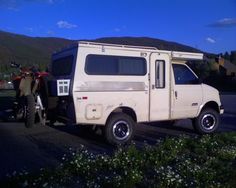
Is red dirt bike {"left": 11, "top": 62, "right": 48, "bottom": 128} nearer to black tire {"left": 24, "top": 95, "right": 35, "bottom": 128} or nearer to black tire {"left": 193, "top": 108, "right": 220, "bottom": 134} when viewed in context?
black tire {"left": 24, "top": 95, "right": 35, "bottom": 128}

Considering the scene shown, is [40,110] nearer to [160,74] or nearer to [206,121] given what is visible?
[160,74]

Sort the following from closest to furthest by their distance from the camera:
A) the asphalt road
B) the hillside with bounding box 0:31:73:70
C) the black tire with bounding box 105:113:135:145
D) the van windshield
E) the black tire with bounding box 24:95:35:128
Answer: the asphalt road, the black tire with bounding box 105:113:135:145, the van windshield, the black tire with bounding box 24:95:35:128, the hillside with bounding box 0:31:73:70

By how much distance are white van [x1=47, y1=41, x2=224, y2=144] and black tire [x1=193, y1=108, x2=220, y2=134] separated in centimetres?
27

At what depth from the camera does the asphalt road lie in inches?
352

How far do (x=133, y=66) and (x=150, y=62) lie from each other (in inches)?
20.0

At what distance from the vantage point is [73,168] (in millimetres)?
7848

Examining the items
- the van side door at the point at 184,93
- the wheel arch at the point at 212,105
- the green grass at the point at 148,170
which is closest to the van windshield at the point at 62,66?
the van side door at the point at 184,93

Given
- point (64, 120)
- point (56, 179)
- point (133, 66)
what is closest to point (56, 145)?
point (64, 120)

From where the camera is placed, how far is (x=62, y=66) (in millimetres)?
11984

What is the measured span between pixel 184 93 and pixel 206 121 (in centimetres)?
134

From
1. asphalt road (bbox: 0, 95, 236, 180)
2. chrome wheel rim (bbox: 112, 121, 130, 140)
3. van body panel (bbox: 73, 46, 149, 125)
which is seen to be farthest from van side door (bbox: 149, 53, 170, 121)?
chrome wheel rim (bbox: 112, 121, 130, 140)

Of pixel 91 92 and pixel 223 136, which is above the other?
pixel 91 92

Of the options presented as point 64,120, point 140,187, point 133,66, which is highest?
point 133,66

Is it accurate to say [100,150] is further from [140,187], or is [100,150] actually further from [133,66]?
[140,187]
